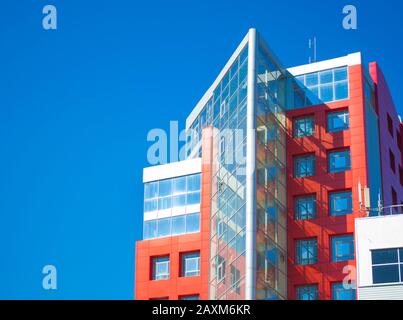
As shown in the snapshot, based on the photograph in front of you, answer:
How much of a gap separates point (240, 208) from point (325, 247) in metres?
7.31

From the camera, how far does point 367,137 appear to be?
216ft

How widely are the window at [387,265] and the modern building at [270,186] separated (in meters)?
8.08

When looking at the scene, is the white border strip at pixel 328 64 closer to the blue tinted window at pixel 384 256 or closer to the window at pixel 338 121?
the window at pixel 338 121

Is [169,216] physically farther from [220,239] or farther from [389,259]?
[389,259]

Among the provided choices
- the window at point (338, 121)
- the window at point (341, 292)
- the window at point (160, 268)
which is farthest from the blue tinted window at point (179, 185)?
the window at point (341, 292)

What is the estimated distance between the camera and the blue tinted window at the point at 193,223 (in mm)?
66750

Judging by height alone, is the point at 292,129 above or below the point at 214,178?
above

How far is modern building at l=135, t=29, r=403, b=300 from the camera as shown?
6200 centimetres

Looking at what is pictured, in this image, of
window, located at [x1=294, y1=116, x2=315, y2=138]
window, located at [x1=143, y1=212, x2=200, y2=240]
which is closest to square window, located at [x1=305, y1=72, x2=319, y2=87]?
window, located at [x1=294, y1=116, x2=315, y2=138]

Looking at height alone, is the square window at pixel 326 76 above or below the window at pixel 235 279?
above

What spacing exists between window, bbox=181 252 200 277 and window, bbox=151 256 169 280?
156cm

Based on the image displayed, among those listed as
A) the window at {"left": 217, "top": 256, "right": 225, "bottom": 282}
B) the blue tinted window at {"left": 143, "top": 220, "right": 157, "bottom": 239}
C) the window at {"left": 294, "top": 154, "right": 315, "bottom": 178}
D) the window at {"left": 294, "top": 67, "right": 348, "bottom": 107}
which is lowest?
the window at {"left": 217, "top": 256, "right": 225, "bottom": 282}

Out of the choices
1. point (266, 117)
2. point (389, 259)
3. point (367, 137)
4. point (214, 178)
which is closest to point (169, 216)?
point (214, 178)

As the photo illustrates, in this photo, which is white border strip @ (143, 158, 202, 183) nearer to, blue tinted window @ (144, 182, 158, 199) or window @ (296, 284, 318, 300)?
blue tinted window @ (144, 182, 158, 199)
